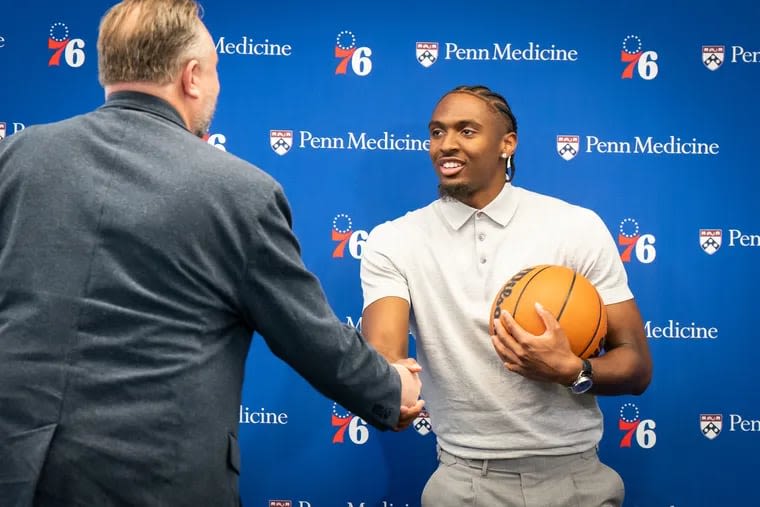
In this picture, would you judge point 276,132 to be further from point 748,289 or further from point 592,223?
point 748,289

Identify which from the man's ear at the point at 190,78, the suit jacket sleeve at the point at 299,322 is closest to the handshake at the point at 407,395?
the suit jacket sleeve at the point at 299,322

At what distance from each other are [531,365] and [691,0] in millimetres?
1723

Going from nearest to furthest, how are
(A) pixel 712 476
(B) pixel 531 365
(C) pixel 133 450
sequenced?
(C) pixel 133 450
(B) pixel 531 365
(A) pixel 712 476

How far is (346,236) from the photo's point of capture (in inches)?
121

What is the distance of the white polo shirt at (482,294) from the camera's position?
7.81ft

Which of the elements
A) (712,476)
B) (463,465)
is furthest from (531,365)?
(712,476)

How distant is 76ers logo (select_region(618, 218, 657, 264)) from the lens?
121 inches

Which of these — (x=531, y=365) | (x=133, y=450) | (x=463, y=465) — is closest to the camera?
(x=133, y=450)

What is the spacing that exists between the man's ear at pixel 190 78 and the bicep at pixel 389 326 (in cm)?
100

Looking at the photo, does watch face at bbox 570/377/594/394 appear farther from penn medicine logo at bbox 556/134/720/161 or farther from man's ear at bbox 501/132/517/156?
penn medicine logo at bbox 556/134/720/161

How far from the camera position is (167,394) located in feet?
4.83

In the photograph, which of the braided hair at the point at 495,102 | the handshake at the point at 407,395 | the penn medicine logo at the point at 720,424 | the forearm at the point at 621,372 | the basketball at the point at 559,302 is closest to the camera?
the handshake at the point at 407,395

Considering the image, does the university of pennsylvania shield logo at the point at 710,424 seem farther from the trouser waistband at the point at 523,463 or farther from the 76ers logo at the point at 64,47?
the 76ers logo at the point at 64,47

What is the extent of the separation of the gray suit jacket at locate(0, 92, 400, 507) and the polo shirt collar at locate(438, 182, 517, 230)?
43.2 inches
